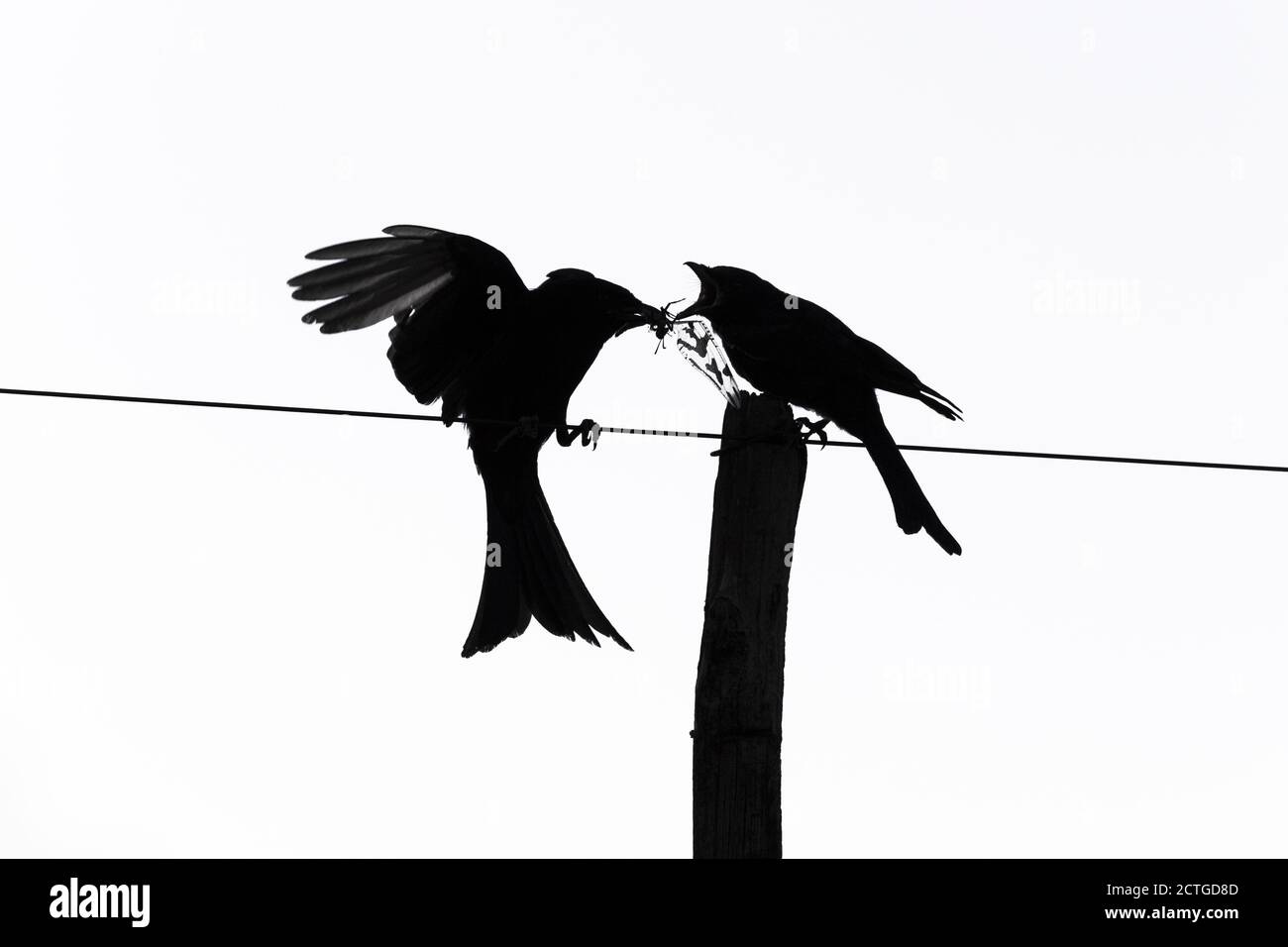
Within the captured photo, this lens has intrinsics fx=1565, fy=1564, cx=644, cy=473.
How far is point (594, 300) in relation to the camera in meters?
5.36

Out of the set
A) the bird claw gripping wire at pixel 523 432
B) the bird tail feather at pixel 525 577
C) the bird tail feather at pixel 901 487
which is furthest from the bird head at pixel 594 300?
the bird tail feather at pixel 901 487

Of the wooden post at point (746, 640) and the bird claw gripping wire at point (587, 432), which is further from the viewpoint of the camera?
the bird claw gripping wire at point (587, 432)

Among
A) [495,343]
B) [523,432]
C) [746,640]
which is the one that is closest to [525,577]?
[523,432]

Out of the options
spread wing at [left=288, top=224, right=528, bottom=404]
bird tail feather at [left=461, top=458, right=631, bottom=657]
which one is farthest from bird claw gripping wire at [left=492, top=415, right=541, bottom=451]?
spread wing at [left=288, top=224, right=528, bottom=404]

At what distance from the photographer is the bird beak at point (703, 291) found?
5168 millimetres

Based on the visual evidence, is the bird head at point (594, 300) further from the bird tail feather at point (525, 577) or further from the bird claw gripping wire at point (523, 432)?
the bird tail feather at point (525, 577)

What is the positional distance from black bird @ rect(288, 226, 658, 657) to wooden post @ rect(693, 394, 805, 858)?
160 cm

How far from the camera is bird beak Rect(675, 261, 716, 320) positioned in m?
5.17

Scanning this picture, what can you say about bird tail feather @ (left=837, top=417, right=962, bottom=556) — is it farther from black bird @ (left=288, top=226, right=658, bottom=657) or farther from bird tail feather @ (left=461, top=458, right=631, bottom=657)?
bird tail feather @ (left=461, top=458, right=631, bottom=657)

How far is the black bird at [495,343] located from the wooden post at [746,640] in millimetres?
1599
